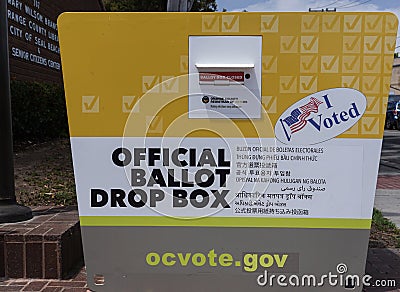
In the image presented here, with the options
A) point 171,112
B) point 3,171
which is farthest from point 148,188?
point 3,171

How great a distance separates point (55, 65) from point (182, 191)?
11353 mm

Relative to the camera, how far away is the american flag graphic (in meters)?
3.04

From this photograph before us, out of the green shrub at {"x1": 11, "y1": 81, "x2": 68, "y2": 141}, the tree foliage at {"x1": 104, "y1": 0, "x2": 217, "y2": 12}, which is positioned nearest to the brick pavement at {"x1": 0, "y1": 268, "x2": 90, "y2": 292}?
the green shrub at {"x1": 11, "y1": 81, "x2": 68, "y2": 141}

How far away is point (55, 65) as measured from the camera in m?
13.5

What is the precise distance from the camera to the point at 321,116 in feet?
10.0

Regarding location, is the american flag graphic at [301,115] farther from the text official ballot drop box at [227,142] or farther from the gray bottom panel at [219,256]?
the gray bottom panel at [219,256]

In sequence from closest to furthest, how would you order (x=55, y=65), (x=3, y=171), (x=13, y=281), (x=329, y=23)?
(x=329, y=23) < (x=13, y=281) < (x=3, y=171) < (x=55, y=65)

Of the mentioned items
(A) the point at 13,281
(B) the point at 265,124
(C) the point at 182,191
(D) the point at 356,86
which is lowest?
(A) the point at 13,281

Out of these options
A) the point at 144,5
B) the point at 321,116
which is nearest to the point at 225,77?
the point at 321,116

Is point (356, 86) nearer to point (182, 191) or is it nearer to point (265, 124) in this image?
point (265, 124)

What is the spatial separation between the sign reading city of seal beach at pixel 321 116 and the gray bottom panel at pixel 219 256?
612 mm

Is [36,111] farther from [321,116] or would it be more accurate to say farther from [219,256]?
[321,116]

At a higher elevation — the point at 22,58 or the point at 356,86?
the point at 22,58

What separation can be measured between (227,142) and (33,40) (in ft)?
31.3
